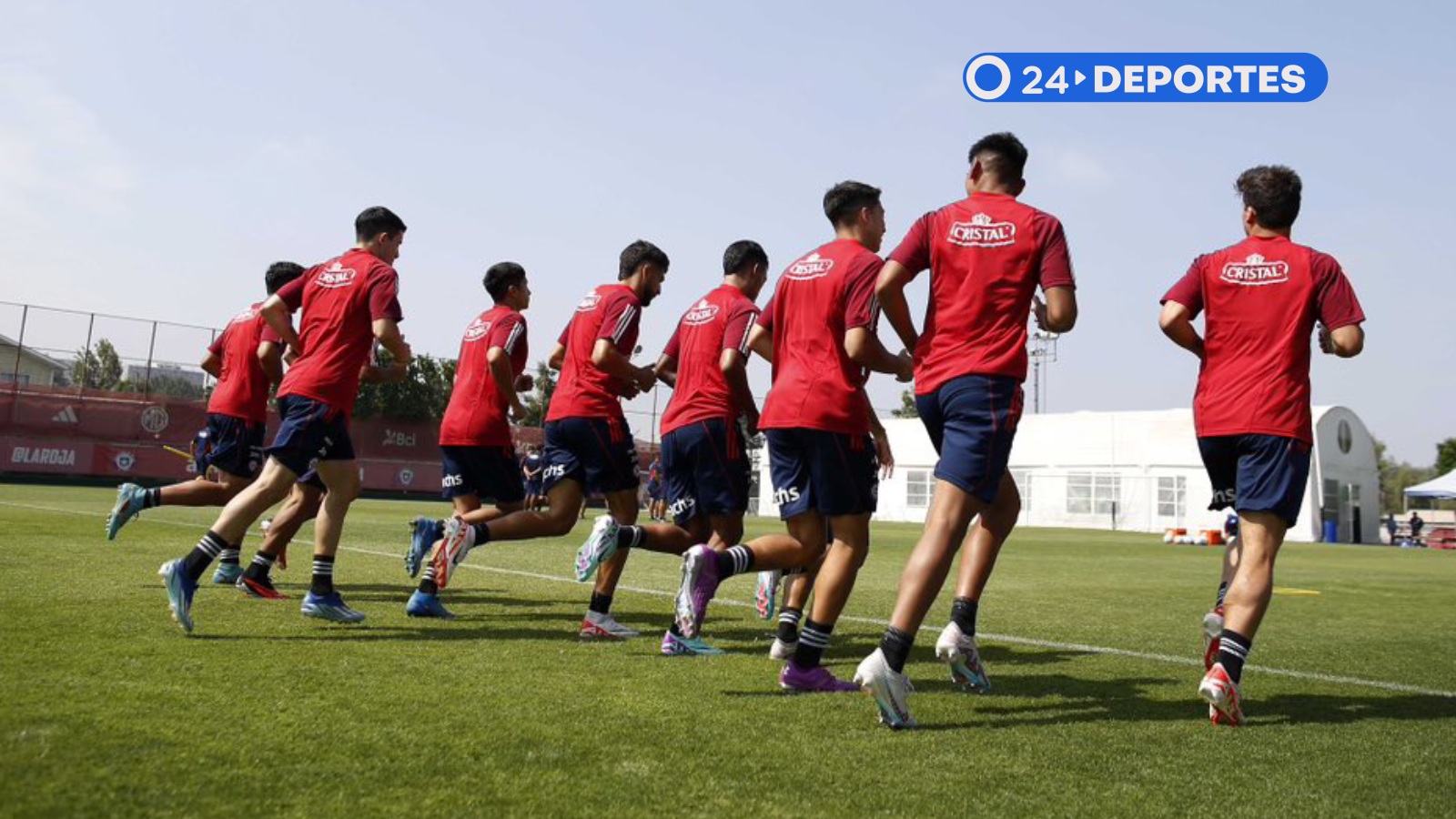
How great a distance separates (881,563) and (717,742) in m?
11.2

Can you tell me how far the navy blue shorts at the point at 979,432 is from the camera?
159 inches

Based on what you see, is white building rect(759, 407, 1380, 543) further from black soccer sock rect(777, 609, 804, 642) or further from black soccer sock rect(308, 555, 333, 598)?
black soccer sock rect(308, 555, 333, 598)

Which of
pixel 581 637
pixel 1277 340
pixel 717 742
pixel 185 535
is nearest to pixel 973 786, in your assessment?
Answer: pixel 717 742

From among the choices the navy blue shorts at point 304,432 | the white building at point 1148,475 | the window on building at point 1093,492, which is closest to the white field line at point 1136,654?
the navy blue shorts at point 304,432

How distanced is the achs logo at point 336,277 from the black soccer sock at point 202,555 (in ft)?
4.83

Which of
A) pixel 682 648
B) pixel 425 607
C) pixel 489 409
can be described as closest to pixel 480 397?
pixel 489 409

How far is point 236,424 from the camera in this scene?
759 centimetres

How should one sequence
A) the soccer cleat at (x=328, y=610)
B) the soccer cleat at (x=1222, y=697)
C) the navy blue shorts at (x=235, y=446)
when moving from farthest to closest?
the navy blue shorts at (x=235, y=446) < the soccer cleat at (x=328, y=610) < the soccer cleat at (x=1222, y=697)

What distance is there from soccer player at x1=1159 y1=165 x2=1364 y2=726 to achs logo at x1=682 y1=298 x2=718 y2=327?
7.52 ft

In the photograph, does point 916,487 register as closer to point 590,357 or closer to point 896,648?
point 590,357

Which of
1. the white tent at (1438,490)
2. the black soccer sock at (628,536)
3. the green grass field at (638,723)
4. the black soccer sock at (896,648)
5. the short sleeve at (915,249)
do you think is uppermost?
the white tent at (1438,490)

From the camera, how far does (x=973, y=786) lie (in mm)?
2982

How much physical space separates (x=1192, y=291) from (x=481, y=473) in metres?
4.41

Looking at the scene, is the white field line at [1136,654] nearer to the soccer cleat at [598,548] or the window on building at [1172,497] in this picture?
the soccer cleat at [598,548]
